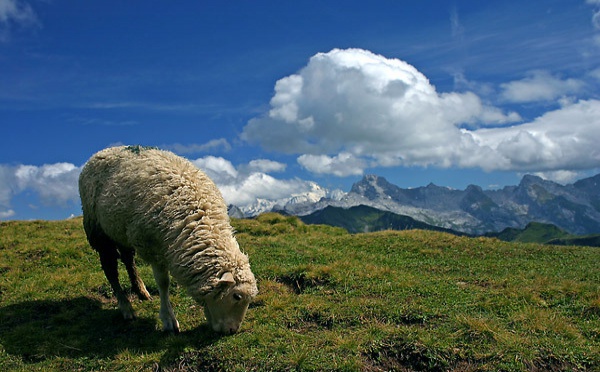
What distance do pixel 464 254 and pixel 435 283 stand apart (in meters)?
5.09

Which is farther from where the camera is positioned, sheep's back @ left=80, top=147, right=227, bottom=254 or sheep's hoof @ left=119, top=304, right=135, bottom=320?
sheep's hoof @ left=119, top=304, right=135, bottom=320

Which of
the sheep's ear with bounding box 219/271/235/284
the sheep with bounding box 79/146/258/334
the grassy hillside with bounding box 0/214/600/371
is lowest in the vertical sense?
the grassy hillside with bounding box 0/214/600/371

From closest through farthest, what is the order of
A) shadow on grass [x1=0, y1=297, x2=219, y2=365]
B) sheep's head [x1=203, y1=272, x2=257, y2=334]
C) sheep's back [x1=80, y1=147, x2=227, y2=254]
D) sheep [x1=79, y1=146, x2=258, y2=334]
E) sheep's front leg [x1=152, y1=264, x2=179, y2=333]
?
1. sheep's head [x1=203, y1=272, x2=257, y2=334]
2. sheep [x1=79, y1=146, x2=258, y2=334]
3. shadow on grass [x1=0, y1=297, x2=219, y2=365]
4. sheep's back [x1=80, y1=147, x2=227, y2=254]
5. sheep's front leg [x1=152, y1=264, x2=179, y2=333]

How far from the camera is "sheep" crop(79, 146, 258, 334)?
9.91 meters

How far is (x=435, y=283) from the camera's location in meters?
13.4

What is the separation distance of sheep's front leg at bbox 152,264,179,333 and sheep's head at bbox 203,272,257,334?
1.06m

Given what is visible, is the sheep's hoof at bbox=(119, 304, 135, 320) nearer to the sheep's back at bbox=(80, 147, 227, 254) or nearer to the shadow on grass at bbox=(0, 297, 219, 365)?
the shadow on grass at bbox=(0, 297, 219, 365)

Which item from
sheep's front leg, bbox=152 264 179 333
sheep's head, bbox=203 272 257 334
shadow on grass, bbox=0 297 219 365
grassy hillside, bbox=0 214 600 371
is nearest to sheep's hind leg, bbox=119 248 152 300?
grassy hillside, bbox=0 214 600 371

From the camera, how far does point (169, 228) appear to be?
1033 centimetres

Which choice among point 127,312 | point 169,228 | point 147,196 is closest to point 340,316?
point 169,228

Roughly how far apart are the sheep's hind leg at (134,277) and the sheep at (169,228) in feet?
0.67

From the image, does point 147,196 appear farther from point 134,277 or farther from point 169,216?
point 134,277

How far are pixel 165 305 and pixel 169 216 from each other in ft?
7.04

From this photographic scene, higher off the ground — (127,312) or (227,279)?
(227,279)
